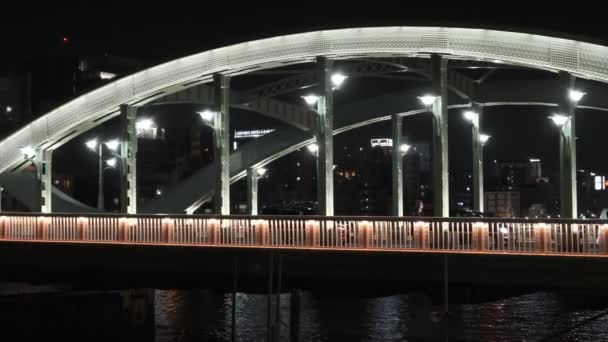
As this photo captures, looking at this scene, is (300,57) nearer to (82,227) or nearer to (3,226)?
(82,227)

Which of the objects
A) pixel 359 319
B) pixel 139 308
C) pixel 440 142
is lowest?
pixel 359 319

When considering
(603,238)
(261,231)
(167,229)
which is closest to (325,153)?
(261,231)

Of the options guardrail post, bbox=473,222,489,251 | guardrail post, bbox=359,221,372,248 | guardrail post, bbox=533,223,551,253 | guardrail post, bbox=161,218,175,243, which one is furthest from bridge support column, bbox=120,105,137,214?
guardrail post, bbox=533,223,551,253

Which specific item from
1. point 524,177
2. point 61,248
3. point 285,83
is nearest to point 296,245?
point 61,248

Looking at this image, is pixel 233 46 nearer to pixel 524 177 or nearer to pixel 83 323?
pixel 83 323

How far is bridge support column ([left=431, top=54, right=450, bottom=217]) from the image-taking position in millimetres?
21031

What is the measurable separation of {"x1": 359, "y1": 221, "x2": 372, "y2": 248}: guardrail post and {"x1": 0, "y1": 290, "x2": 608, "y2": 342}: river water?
344 cm

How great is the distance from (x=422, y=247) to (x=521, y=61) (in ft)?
21.3

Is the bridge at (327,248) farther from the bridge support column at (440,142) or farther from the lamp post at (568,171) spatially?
the lamp post at (568,171)

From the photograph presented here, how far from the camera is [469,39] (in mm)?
21531

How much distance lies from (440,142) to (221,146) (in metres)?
7.01

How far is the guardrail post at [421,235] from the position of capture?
58.8 ft

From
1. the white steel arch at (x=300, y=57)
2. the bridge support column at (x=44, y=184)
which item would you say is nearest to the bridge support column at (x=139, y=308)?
the bridge support column at (x=44, y=184)

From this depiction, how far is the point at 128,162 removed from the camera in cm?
2642
